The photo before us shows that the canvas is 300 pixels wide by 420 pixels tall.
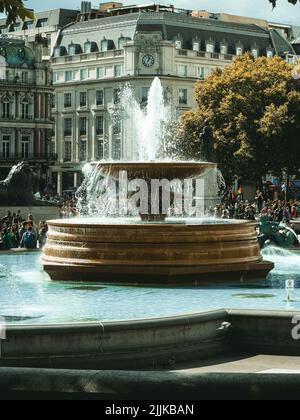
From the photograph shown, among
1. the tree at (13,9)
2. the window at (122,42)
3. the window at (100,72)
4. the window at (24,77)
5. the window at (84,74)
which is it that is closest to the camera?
the tree at (13,9)

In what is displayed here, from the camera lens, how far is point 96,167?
67.7ft

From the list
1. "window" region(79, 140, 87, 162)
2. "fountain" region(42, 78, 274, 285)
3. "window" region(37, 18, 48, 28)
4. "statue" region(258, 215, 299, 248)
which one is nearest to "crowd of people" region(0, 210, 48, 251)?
"statue" region(258, 215, 299, 248)

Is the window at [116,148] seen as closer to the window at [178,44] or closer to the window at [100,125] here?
the window at [100,125]

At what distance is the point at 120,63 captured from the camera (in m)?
86.6

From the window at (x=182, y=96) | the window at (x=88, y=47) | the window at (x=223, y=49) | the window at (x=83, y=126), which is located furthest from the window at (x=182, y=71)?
the window at (x=83, y=126)

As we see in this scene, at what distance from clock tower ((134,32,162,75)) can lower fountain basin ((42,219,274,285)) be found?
2675 inches

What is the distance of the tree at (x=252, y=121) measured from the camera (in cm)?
5628

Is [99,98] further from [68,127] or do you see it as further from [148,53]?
[148,53]

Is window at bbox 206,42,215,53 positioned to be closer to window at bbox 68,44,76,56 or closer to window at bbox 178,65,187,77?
window at bbox 178,65,187,77

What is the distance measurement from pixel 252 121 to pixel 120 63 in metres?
31.3

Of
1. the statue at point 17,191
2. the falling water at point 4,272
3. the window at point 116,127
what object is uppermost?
the window at point 116,127

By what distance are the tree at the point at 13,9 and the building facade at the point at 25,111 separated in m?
73.5

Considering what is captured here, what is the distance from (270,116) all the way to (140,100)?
2959cm

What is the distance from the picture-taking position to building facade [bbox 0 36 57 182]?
3292 inches
